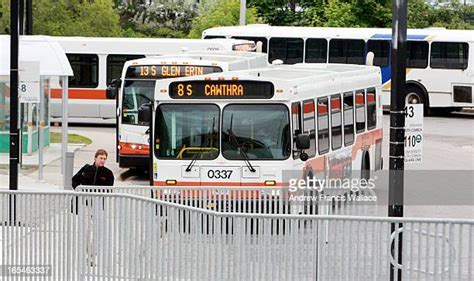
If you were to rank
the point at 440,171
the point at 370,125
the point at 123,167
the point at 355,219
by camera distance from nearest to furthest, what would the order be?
the point at 355,219 → the point at 370,125 → the point at 123,167 → the point at 440,171

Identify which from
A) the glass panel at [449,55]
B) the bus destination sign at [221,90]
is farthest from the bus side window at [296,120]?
the glass panel at [449,55]

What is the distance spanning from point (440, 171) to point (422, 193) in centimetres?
386

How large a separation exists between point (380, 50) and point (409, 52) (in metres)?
1.08

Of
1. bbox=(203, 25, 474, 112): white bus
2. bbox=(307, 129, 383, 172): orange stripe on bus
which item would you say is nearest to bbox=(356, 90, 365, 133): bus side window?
bbox=(307, 129, 383, 172): orange stripe on bus

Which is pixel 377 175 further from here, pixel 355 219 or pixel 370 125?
pixel 355 219

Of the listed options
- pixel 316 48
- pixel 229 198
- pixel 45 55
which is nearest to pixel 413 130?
pixel 229 198

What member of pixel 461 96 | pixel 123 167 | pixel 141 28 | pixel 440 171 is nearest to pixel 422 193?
pixel 440 171

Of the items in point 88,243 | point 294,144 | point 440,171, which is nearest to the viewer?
point 88,243

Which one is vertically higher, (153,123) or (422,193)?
(153,123)

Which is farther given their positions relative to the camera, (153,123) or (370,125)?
(370,125)

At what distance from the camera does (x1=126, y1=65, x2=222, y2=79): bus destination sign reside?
2570 cm

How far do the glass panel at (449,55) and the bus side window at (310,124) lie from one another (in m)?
23.0

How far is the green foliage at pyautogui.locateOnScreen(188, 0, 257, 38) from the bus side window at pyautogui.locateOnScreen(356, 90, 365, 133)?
25.8m

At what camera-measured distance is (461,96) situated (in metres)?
42.3
